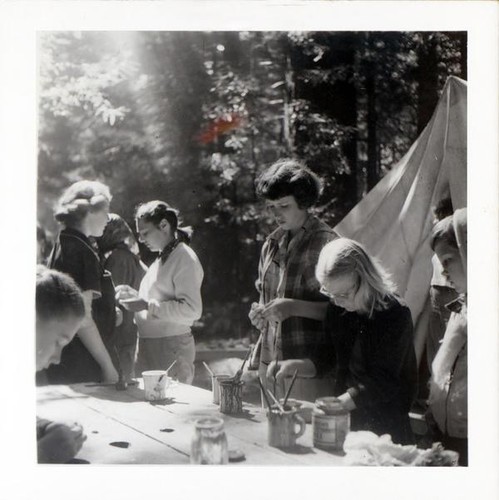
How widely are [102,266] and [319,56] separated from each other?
98 cm

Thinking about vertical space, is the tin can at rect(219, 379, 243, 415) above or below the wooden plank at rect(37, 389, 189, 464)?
above

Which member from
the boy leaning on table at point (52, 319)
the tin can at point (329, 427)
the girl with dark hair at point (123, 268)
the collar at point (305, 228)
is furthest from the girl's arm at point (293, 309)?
the boy leaning on table at point (52, 319)

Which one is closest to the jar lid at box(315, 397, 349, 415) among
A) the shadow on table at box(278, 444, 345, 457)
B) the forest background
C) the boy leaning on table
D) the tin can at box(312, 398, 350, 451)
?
the tin can at box(312, 398, 350, 451)

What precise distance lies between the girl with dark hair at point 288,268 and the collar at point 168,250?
0.29 m

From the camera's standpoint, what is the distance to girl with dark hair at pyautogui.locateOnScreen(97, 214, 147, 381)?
2023mm

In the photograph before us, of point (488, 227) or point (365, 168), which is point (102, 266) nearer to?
Answer: point (365, 168)

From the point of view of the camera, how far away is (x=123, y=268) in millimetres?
2035

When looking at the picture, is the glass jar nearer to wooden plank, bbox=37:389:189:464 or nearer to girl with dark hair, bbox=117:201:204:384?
wooden plank, bbox=37:389:189:464

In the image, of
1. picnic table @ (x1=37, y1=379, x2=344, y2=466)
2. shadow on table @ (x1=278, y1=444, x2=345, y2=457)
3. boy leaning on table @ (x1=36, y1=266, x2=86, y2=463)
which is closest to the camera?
shadow on table @ (x1=278, y1=444, x2=345, y2=457)

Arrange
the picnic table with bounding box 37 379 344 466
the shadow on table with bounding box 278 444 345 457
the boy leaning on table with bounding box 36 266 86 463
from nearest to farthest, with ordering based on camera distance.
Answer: the shadow on table with bounding box 278 444 345 457, the picnic table with bounding box 37 379 344 466, the boy leaning on table with bounding box 36 266 86 463

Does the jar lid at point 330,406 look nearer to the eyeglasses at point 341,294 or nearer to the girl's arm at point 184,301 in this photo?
the eyeglasses at point 341,294

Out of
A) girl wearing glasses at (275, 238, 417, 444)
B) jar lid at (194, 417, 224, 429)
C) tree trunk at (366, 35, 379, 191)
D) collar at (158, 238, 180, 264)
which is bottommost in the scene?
jar lid at (194, 417, 224, 429)

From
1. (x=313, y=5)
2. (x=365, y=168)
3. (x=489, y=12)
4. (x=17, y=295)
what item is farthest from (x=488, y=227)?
(x=17, y=295)

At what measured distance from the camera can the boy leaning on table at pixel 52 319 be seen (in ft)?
6.42
